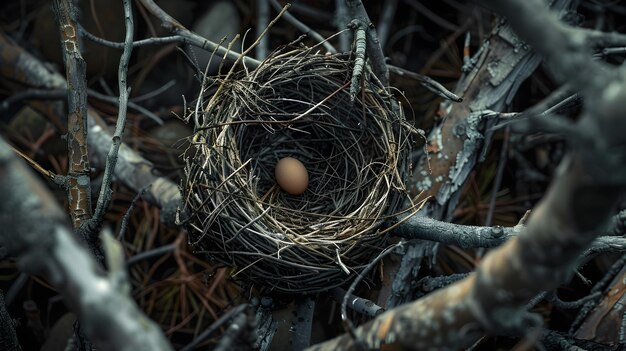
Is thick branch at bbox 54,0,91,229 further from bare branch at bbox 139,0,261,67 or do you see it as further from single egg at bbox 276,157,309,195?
single egg at bbox 276,157,309,195

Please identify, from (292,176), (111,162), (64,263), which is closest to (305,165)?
(292,176)

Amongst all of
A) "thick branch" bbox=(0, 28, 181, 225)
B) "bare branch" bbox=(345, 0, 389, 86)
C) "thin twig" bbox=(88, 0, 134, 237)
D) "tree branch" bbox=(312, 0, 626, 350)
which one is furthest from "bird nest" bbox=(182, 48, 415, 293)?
"tree branch" bbox=(312, 0, 626, 350)

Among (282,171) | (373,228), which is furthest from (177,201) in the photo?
(373,228)

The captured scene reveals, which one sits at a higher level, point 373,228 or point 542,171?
point 373,228

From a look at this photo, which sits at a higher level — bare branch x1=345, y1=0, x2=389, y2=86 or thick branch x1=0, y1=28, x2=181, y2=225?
bare branch x1=345, y1=0, x2=389, y2=86

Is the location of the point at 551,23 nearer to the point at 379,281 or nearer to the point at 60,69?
the point at 379,281

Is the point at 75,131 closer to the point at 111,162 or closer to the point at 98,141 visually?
the point at 111,162

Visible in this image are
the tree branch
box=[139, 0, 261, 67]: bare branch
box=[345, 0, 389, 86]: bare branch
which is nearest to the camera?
the tree branch
